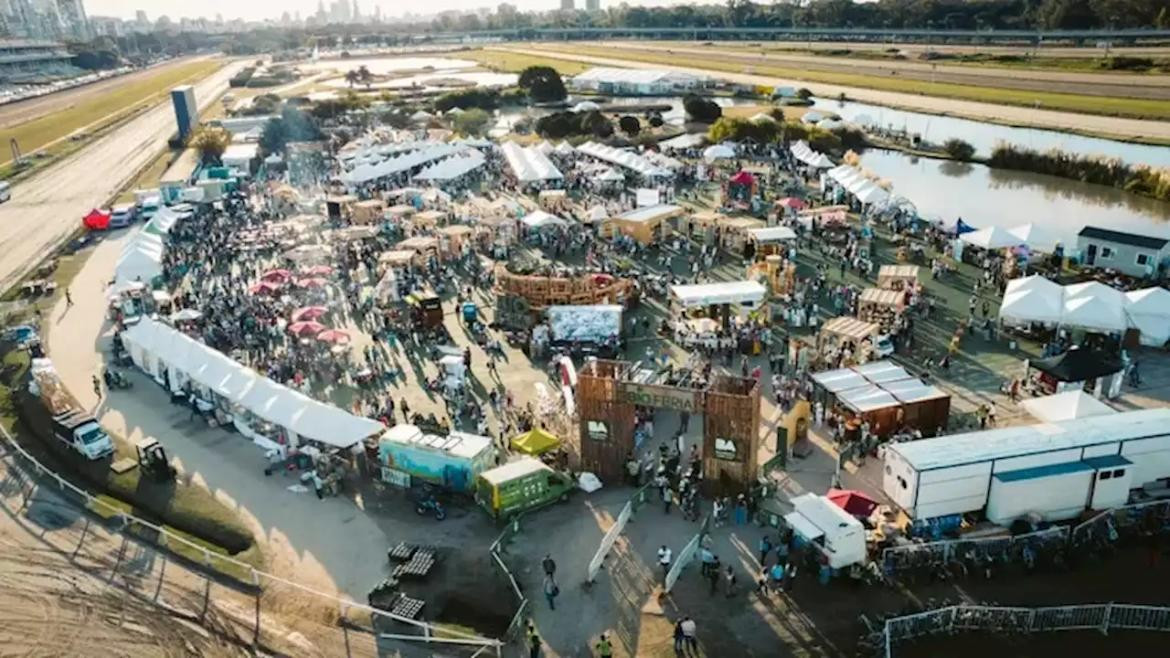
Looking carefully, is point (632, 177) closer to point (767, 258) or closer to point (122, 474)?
point (767, 258)

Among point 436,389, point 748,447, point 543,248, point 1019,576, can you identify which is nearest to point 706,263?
point 543,248

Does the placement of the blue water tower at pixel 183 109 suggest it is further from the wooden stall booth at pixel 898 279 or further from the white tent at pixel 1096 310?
the white tent at pixel 1096 310

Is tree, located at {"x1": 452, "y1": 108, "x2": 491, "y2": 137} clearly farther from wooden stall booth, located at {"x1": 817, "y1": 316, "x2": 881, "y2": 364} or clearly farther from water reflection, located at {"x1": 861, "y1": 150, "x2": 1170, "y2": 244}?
wooden stall booth, located at {"x1": 817, "y1": 316, "x2": 881, "y2": 364}

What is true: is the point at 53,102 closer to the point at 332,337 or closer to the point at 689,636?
Answer: the point at 332,337

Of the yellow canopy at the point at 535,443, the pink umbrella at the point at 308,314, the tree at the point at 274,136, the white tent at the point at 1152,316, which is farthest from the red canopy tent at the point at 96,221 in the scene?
the white tent at the point at 1152,316

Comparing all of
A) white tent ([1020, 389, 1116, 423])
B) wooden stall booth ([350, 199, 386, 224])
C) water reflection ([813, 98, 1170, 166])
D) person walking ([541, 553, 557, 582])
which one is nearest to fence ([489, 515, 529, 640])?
person walking ([541, 553, 557, 582])

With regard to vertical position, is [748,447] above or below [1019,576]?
above
